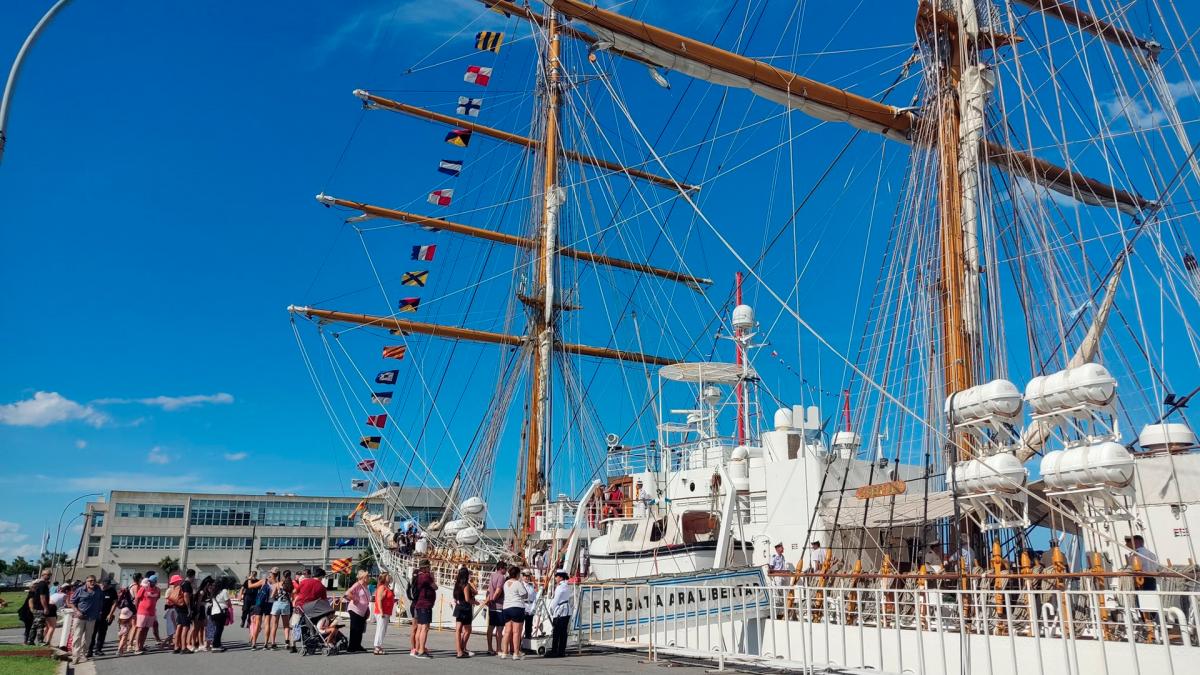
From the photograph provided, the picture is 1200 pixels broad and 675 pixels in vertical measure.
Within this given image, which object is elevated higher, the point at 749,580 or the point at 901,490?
the point at 901,490

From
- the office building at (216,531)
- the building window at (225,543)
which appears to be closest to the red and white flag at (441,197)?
the office building at (216,531)

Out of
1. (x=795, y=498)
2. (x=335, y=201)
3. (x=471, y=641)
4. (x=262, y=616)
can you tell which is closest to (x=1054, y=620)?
(x=795, y=498)

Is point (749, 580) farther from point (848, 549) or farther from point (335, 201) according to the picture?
point (335, 201)

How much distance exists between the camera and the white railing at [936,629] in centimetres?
1012

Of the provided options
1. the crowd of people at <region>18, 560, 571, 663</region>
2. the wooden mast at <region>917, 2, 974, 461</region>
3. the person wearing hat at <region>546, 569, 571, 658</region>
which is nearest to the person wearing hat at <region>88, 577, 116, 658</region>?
the crowd of people at <region>18, 560, 571, 663</region>

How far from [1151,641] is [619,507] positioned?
17.4m

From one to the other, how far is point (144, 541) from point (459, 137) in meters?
59.3

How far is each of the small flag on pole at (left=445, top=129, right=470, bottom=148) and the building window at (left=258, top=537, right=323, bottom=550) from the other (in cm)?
5808

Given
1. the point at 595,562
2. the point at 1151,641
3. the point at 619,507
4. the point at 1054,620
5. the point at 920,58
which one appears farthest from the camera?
the point at 619,507

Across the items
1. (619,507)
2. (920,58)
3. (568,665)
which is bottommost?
(568,665)

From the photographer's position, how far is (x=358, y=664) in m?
12.4

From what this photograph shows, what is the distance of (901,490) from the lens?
16422 mm

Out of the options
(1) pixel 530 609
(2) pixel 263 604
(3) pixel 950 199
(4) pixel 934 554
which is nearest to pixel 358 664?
(1) pixel 530 609

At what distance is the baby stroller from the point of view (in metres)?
13.9
